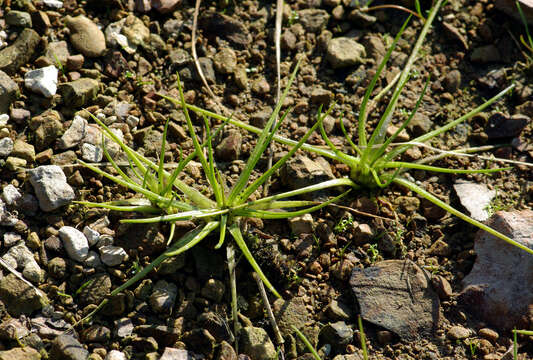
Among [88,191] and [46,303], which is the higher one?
[88,191]

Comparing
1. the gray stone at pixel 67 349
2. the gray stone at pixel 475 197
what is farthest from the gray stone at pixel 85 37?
the gray stone at pixel 475 197

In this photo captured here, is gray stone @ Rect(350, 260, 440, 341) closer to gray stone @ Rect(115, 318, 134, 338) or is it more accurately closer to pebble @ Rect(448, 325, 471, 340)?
pebble @ Rect(448, 325, 471, 340)

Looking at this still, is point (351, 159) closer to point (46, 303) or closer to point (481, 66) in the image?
point (481, 66)

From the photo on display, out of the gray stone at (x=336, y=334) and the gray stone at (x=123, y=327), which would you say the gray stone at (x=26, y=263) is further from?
the gray stone at (x=336, y=334)

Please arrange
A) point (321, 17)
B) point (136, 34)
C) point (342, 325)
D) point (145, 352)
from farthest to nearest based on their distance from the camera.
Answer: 1. point (321, 17)
2. point (136, 34)
3. point (342, 325)
4. point (145, 352)

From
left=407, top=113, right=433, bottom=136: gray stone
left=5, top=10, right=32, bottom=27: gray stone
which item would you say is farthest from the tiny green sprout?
left=5, top=10, right=32, bottom=27: gray stone

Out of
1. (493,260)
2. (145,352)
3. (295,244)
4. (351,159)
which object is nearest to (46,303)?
(145,352)
